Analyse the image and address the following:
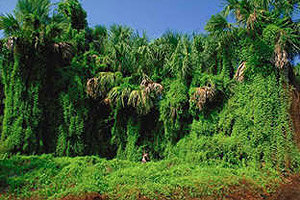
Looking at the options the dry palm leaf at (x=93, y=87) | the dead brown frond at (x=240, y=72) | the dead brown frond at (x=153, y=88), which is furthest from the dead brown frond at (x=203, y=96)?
the dry palm leaf at (x=93, y=87)

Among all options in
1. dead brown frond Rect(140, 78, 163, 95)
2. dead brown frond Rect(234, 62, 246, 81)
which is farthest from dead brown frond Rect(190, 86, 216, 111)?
dead brown frond Rect(140, 78, 163, 95)

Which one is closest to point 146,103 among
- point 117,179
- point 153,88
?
point 153,88

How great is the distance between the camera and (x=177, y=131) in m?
11.3

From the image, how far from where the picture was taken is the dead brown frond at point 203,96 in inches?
402

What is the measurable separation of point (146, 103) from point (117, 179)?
3762mm

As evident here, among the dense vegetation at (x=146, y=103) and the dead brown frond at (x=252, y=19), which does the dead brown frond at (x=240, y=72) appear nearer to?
the dense vegetation at (x=146, y=103)

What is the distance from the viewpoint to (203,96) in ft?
33.7

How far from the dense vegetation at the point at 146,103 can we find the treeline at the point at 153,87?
0.04m

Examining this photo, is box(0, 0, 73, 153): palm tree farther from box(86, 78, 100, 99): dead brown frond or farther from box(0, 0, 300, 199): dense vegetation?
box(86, 78, 100, 99): dead brown frond

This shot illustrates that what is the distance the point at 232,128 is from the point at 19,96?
868cm

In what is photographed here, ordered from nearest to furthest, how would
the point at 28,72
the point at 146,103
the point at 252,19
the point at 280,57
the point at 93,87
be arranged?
the point at 280,57 < the point at 252,19 < the point at 146,103 < the point at 28,72 < the point at 93,87

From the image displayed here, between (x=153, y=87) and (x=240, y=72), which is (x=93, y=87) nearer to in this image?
(x=153, y=87)

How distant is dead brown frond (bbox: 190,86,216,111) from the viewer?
10.2 m

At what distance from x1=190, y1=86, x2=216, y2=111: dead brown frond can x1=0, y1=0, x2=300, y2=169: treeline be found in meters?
0.04
